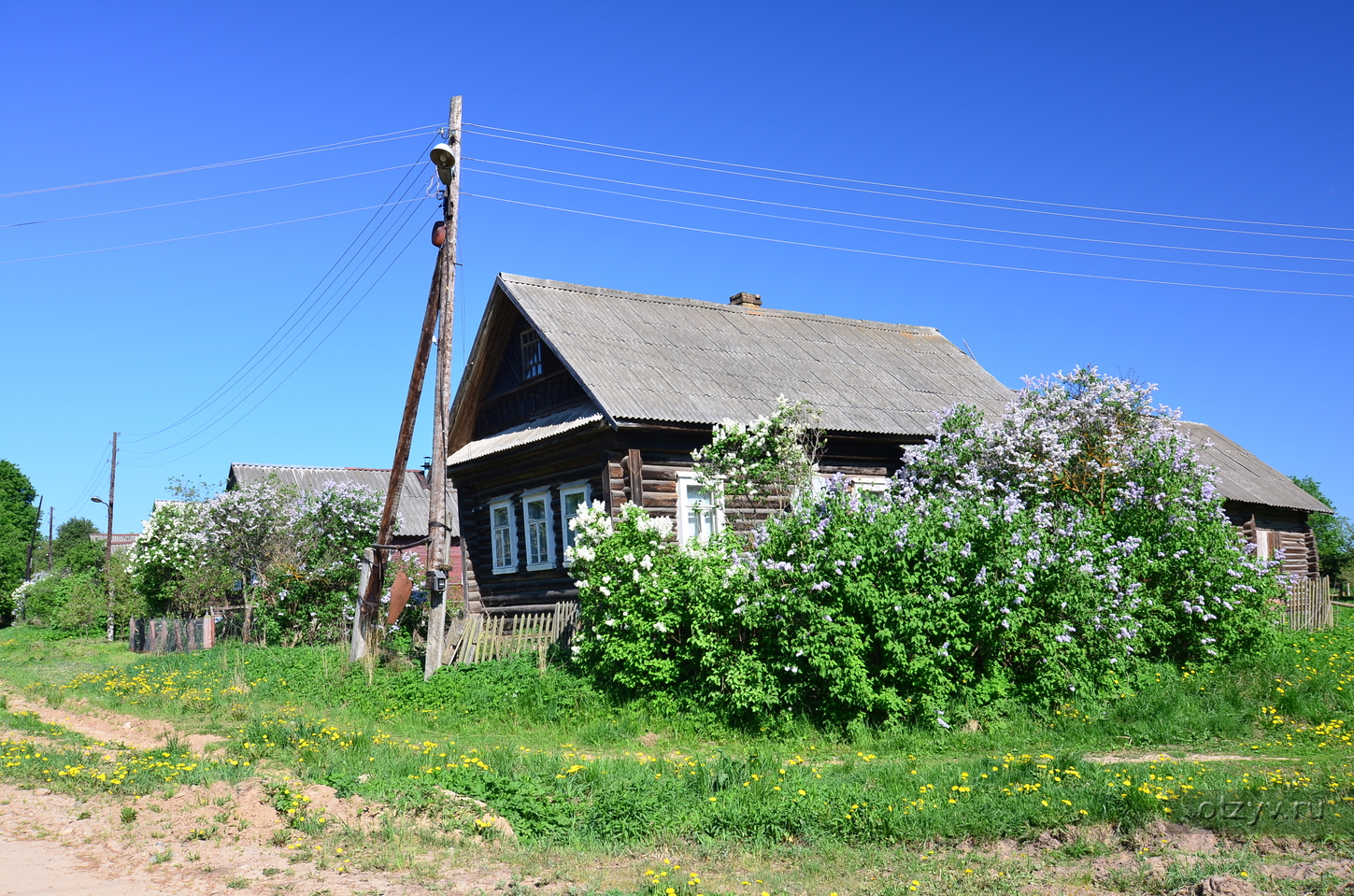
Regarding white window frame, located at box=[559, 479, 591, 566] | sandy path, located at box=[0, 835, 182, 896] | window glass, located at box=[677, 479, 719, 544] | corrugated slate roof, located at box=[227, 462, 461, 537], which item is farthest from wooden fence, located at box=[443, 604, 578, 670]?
corrugated slate roof, located at box=[227, 462, 461, 537]

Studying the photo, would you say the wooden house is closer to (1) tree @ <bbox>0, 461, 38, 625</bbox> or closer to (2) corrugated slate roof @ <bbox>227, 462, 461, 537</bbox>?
(2) corrugated slate roof @ <bbox>227, 462, 461, 537</bbox>

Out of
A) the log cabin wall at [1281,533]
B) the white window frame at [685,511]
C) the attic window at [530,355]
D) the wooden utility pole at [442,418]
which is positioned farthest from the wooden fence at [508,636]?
the log cabin wall at [1281,533]

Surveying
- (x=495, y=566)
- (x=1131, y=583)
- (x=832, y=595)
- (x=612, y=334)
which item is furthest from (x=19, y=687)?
(x=1131, y=583)

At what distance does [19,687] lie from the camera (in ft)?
55.3

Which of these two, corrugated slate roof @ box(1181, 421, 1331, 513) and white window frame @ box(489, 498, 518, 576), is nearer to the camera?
white window frame @ box(489, 498, 518, 576)

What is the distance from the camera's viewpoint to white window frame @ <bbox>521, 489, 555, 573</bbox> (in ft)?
58.5

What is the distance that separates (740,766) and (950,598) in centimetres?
335

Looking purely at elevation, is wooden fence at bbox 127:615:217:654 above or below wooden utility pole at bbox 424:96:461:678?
below

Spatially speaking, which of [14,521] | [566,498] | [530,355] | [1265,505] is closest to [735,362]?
[530,355]

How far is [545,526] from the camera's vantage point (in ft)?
59.8

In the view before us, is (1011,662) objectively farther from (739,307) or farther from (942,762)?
(739,307)

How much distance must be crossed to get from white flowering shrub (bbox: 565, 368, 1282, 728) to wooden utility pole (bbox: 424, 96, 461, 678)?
2.80 m

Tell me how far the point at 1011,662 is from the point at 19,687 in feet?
53.3

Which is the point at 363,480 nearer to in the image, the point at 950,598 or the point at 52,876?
the point at 950,598
